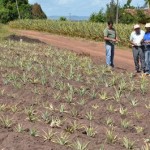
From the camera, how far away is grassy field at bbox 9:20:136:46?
97.3ft

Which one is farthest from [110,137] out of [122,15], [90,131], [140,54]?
[122,15]

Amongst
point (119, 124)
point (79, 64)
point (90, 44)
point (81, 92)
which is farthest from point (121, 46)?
point (119, 124)

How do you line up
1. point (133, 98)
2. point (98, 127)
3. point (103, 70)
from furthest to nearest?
1. point (103, 70)
2. point (133, 98)
3. point (98, 127)

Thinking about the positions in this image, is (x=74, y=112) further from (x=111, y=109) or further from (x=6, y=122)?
(x=6, y=122)

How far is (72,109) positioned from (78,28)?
2987 centimetres

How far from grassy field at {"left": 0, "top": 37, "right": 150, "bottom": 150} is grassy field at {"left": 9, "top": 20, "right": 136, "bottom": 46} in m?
16.9

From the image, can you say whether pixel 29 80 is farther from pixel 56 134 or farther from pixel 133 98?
pixel 56 134

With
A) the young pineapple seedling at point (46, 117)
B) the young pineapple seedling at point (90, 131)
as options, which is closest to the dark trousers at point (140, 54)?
the young pineapple seedling at point (46, 117)

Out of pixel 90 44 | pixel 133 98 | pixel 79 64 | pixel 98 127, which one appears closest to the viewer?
pixel 98 127

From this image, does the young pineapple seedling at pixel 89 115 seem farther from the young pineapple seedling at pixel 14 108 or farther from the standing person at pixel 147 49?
the standing person at pixel 147 49

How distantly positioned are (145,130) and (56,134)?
4.82 ft

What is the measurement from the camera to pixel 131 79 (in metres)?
11.6

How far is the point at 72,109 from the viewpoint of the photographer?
27.7 ft

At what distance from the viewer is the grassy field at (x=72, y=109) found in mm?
6566
